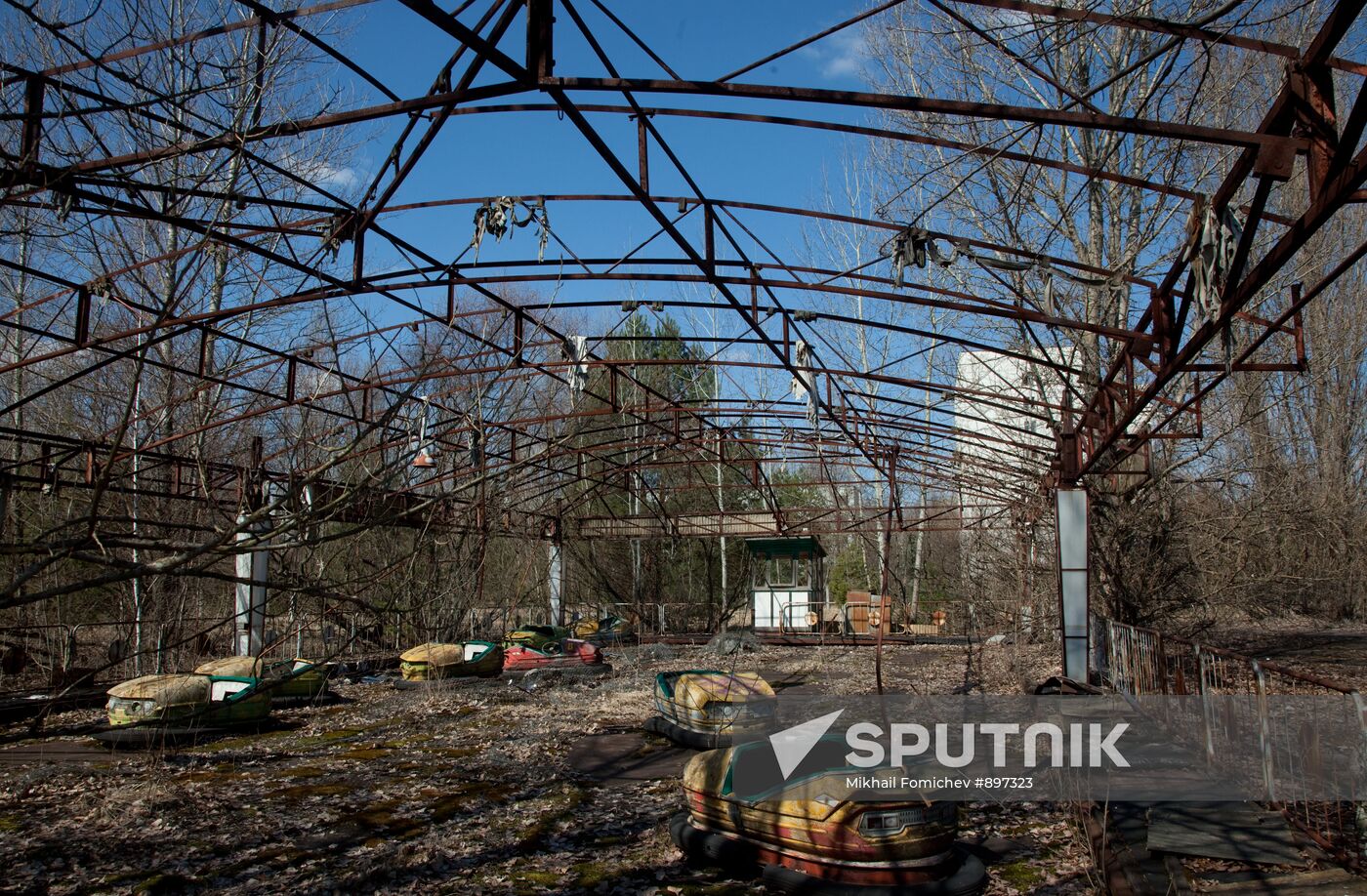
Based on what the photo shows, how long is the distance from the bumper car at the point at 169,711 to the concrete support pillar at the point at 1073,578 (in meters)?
10.1

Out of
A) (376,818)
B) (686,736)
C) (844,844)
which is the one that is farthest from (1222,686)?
(376,818)

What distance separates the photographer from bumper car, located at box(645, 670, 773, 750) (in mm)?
10008

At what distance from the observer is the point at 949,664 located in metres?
17.2

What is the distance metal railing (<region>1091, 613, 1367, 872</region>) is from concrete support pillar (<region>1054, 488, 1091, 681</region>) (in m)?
0.36

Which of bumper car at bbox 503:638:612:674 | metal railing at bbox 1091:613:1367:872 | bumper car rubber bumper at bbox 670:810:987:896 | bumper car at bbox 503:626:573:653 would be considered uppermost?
metal railing at bbox 1091:613:1367:872

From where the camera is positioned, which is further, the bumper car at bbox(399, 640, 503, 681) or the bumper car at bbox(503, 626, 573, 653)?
the bumper car at bbox(503, 626, 573, 653)

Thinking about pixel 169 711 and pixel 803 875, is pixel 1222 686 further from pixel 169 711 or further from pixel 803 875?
→ pixel 169 711

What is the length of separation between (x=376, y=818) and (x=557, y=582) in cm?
1755

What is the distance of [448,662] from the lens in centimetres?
1545

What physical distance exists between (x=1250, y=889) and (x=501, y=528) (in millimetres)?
17414

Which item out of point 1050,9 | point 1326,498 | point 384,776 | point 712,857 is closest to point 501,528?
point 384,776

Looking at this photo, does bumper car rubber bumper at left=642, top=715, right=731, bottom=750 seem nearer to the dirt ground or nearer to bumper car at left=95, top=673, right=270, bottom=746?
the dirt ground

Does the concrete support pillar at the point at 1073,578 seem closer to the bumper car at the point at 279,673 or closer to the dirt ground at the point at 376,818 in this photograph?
the dirt ground at the point at 376,818

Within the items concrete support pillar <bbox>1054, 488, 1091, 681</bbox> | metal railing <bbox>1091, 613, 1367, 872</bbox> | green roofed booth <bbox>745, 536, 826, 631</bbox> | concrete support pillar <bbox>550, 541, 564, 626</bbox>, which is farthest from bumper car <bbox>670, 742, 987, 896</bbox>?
concrete support pillar <bbox>550, 541, 564, 626</bbox>
